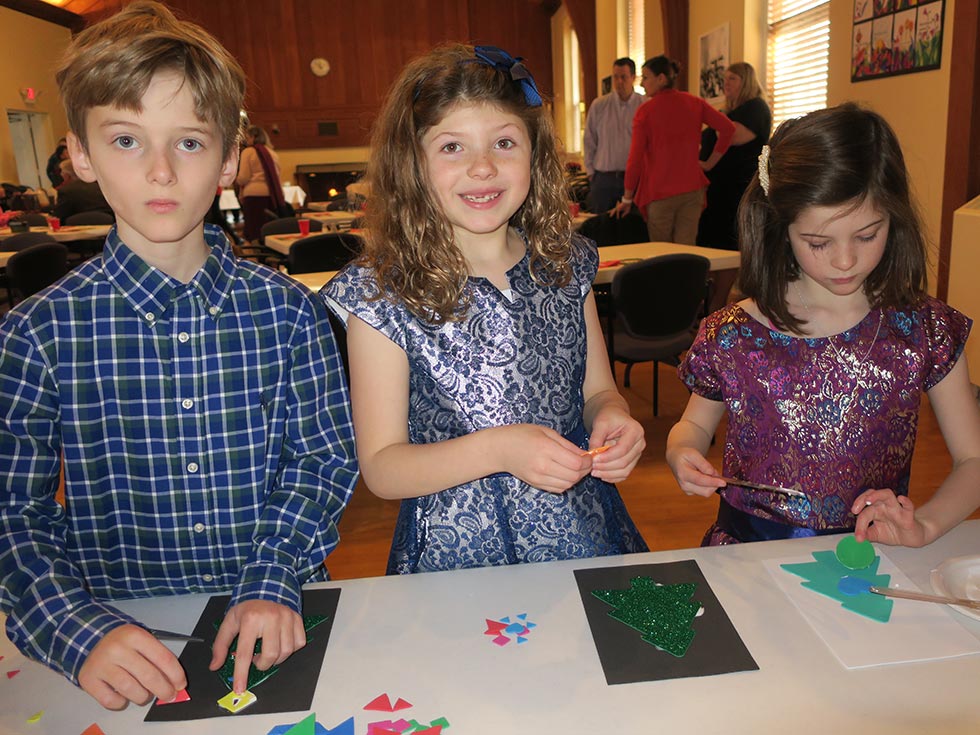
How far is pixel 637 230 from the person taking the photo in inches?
202

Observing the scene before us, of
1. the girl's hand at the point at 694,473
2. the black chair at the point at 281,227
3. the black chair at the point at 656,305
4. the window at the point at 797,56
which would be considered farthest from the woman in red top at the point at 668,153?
the girl's hand at the point at 694,473

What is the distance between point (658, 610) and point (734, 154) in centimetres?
601

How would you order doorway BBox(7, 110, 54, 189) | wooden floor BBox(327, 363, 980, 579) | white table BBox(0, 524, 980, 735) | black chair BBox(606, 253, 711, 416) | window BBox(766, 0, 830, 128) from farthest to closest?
doorway BBox(7, 110, 54, 189), window BBox(766, 0, 830, 128), black chair BBox(606, 253, 711, 416), wooden floor BBox(327, 363, 980, 579), white table BBox(0, 524, 980, 735)

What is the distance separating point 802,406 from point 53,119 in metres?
14.6

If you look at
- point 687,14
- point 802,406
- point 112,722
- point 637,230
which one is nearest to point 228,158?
point 112,722

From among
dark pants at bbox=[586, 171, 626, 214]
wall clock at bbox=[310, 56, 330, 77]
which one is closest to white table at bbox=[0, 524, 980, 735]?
dark pants at bbox=[586, 171, 626, 214]

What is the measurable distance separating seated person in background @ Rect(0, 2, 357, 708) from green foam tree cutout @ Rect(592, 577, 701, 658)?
15.5 inches

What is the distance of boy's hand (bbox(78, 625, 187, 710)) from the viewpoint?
840 mm

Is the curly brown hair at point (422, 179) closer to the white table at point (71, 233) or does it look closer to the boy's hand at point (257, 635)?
the boy's hand at point (257, 635)

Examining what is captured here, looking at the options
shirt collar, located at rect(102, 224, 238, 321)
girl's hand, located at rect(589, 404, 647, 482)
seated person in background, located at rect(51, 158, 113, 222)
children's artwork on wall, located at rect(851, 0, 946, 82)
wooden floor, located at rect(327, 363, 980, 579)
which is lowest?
wooden floor, located at rect(327, 363, 980, 579)

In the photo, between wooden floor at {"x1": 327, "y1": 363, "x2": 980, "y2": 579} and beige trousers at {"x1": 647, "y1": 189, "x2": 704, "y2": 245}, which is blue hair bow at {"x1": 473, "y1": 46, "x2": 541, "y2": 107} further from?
beige trousers at {"x1": 647, "y1": 189, "x2": 704, "y2": 245}

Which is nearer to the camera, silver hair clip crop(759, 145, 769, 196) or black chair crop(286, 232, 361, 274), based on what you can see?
silver hair clip crop(759, 145, 769, 196)

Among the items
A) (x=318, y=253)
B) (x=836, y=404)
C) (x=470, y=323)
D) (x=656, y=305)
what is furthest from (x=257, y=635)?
(x=318, y=253)

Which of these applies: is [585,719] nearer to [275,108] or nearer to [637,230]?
[637,230]
